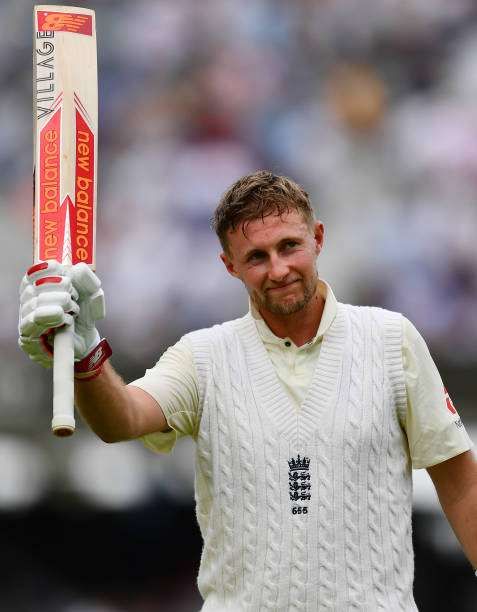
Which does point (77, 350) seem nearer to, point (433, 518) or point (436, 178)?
point (433, 518)

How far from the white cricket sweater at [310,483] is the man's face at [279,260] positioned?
0.15m

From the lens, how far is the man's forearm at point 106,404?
8.05ft

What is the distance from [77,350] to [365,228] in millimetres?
3814

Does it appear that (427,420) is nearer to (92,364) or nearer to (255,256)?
(255,256)

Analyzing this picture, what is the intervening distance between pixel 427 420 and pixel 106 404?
0.74 metres

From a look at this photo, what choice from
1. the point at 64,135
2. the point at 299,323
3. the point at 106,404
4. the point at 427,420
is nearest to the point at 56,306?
the point at 106,404

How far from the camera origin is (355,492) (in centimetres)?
260

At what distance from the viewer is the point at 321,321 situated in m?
2.78

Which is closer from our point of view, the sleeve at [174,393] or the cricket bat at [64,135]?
the cricket bat at [64,135]

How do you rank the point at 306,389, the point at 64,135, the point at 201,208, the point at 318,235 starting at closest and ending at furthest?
the point at 64,135
the point at 306,389
the point at 318,235
the point at 201,208

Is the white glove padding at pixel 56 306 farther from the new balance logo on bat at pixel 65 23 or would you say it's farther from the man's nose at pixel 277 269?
the new balance logo on bat at pixel 65 23

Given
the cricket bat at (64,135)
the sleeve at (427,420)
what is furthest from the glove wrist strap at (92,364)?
the sleeve at (427,420)

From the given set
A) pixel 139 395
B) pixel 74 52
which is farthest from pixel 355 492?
pixel 74 52

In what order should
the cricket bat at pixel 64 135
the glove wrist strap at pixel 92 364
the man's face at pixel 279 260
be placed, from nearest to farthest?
the glove wrist strap at pixel 92 364, the cricket bat at pixel 64 135, the man's face at pixel 279 260
